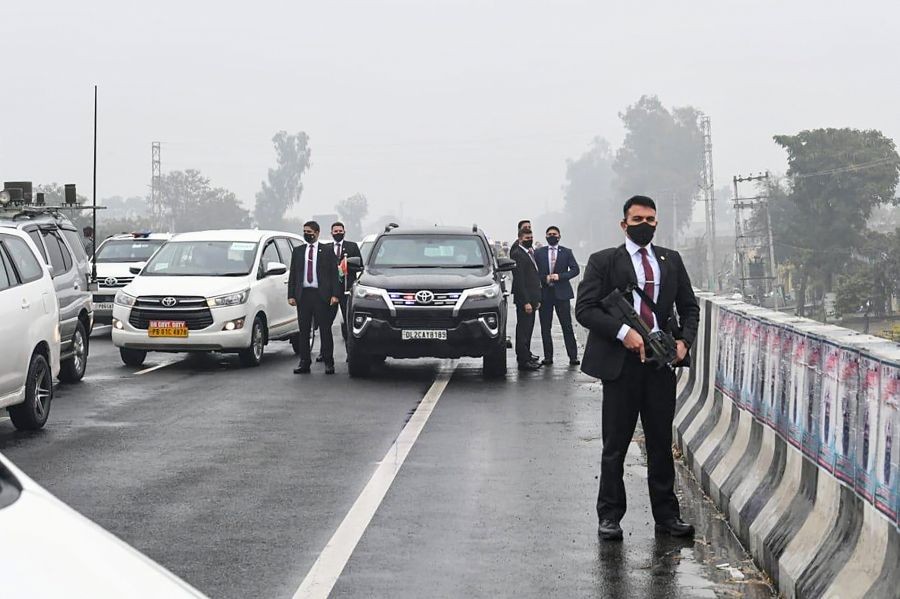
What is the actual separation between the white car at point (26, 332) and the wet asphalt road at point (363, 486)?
29 centimetres

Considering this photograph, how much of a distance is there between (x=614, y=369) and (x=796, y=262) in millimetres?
99985

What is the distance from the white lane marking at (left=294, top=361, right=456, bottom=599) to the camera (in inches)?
264

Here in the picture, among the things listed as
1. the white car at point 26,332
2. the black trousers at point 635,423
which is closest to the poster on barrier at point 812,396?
the black trousers at point 635,423

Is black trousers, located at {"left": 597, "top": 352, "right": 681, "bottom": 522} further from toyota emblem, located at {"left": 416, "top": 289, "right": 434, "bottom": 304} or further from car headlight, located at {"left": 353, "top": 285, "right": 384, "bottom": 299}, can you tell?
car headlight, located at {"left": 353, "top": 285, "right": 384, "bottom": 299}

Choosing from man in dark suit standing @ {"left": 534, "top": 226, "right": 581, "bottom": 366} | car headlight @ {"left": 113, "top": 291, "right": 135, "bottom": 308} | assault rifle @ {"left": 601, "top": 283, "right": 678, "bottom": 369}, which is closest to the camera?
assault rifle @ {"left": 601, "top": 283, "right": 678, "bottom": 369}

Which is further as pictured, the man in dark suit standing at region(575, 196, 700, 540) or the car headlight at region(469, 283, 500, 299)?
the car headlight at region(469, 283, 500, 299)

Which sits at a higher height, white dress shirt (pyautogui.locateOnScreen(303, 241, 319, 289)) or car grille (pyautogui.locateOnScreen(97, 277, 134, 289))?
white dress shirt (pyautogui.locateOnScreen(303, 241, 319, 289))

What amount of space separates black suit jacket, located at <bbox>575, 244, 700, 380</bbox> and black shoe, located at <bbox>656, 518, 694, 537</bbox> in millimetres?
895

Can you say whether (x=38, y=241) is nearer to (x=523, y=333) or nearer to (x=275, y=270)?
(x=275, y=270)

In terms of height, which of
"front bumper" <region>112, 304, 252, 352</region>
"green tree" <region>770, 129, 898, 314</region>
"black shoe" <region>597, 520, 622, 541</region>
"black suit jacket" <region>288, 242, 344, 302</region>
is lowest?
"black shoe" <region>597, 520, 622, 541</region>

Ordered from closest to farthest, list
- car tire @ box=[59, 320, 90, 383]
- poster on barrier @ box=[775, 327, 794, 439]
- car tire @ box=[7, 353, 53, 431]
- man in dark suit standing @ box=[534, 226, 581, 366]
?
1. poster on barrier @ box=[775, 327, 794, 439]
2. car tire @ box=[7, 353, 53, 431]
3. car tire @ box=[59, 320, 90, 383]
4. man in dark suit standing @ box=[534, 226, 581, 366]

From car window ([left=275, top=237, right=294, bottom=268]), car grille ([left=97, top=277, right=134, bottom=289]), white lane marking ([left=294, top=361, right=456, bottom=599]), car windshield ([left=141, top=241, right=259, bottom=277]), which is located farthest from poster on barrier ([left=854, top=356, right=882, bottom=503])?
car grille ([left=97, top=277, right=134, bottom=289])

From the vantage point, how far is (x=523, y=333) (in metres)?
18.9

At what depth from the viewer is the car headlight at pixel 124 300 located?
1859 cm
